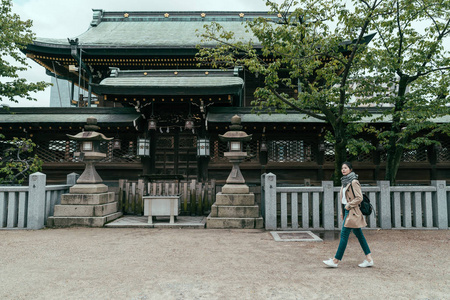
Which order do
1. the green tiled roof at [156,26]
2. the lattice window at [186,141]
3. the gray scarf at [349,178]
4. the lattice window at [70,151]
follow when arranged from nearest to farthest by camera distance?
1. the gray scarf at [349,178]
2. the lattice window at [70,151]
3. the lattice window at [186,141]
4. the green tiled roof at [156,26]

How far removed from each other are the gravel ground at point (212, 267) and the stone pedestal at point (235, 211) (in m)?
0.69

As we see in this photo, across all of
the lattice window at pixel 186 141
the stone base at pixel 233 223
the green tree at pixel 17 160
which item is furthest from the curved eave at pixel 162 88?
the stone base at pixel 233 223

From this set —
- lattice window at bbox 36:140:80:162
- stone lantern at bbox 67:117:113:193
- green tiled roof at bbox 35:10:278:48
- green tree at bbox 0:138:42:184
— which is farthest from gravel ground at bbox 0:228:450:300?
green tiled roof at bbox 35:10:278:48

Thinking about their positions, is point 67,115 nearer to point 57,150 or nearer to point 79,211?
point 57,150

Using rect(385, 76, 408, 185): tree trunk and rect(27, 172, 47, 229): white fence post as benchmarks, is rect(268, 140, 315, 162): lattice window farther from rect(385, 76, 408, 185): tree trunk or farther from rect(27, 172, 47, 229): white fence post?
rect(27, 172, 47, 229): white fence post

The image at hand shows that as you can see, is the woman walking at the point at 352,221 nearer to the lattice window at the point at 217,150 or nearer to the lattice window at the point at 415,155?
the lattice window at the point at 217,150

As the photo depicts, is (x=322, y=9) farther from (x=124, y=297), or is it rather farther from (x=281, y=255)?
(x=124, y=297)

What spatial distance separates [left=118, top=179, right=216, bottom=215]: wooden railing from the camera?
28.6 feet

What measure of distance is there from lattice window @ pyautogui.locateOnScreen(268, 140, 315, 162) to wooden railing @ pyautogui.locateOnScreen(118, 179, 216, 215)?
340cm

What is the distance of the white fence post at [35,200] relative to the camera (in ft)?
23.2

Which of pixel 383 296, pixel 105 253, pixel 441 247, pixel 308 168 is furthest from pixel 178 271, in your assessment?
pixel 308 168

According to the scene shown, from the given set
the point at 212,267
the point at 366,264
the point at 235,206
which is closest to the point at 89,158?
the point at 235,206

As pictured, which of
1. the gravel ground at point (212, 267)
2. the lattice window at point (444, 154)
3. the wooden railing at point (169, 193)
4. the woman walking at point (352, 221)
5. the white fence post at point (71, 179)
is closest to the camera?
the gravel ground at point (212, 267)

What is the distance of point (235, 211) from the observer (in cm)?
725
